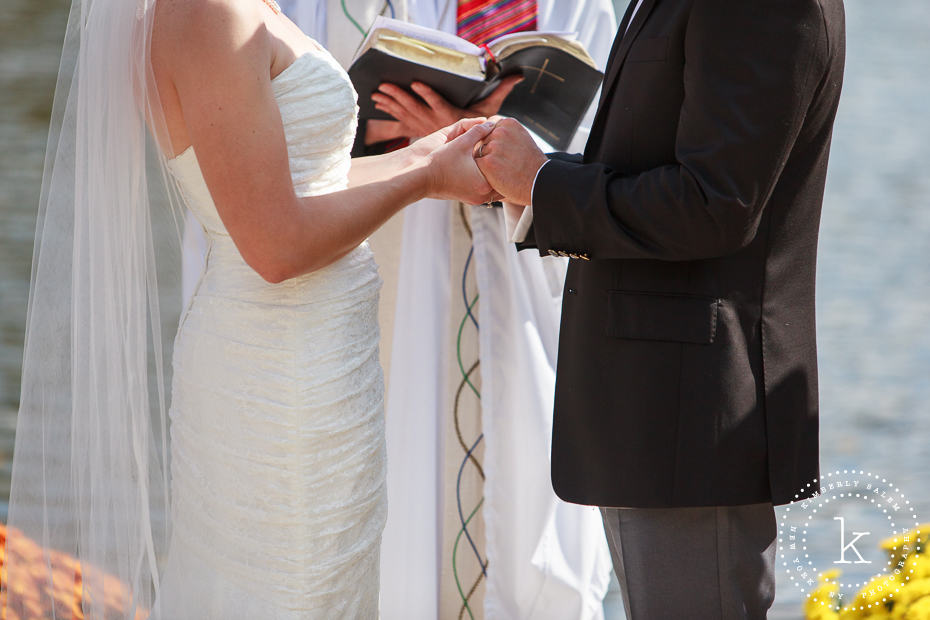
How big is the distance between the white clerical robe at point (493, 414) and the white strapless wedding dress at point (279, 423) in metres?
1.14

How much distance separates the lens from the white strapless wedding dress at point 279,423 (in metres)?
1.86

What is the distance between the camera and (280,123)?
5.72 ft

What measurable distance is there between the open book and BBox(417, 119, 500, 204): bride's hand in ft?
1.44

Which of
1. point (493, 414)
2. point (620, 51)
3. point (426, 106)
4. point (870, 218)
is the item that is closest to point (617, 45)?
point (620, 51)

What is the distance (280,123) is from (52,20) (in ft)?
8.90

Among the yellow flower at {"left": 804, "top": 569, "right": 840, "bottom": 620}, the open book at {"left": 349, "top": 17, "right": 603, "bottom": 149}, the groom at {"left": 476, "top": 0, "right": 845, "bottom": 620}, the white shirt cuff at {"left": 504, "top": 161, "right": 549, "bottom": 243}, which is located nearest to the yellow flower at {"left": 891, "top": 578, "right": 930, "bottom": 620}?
the yellow flower at {"left": 804, "top": 569, "right": 840, "bottom": 620}

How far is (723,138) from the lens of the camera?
1.60 m

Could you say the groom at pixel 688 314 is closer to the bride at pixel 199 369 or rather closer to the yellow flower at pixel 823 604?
the yellow flower at pixel 823 604

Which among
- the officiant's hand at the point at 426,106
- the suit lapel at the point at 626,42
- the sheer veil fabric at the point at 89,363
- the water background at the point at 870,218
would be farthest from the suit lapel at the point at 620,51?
the water background at the point at 870,218

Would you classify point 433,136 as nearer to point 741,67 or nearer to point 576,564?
point 741,67

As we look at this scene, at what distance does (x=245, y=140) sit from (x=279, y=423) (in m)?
0.53

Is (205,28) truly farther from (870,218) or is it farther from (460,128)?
(870,218)

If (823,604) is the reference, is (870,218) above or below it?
above

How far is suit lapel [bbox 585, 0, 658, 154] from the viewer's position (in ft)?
5.84
